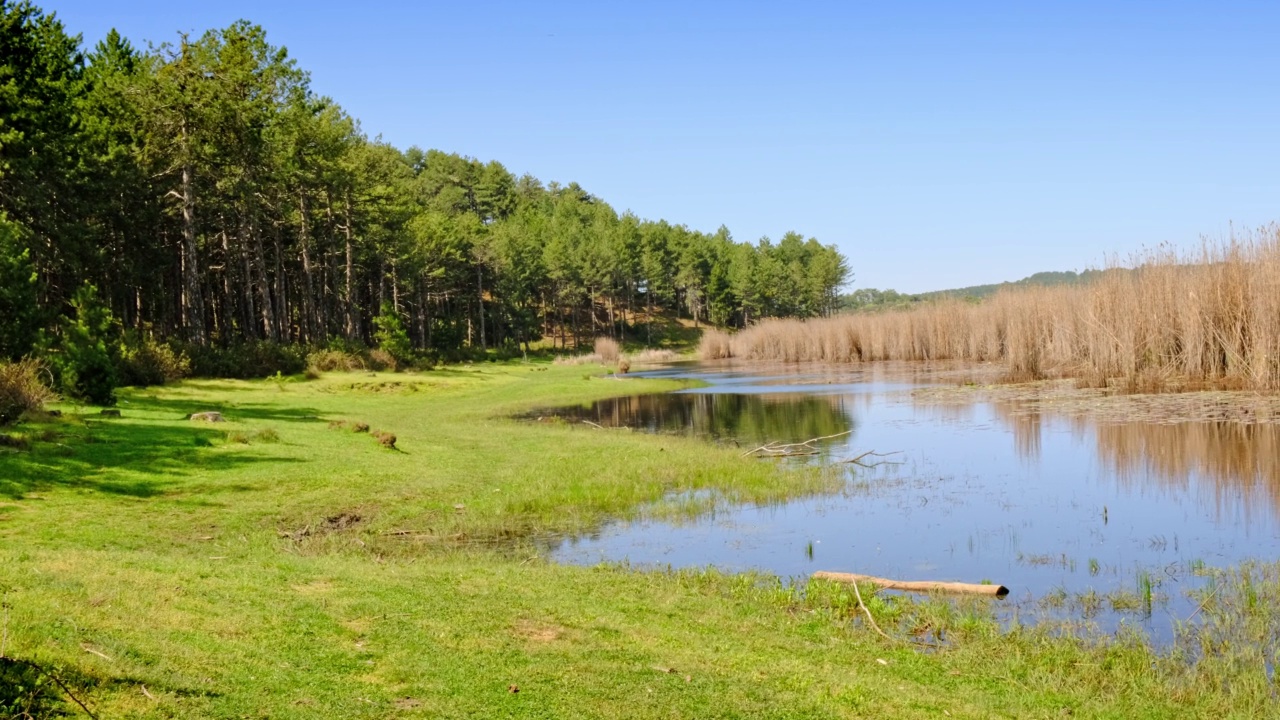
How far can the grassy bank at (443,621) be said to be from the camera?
719 centimetres

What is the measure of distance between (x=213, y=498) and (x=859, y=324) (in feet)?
187

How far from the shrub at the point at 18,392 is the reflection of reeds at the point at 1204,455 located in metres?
23.6

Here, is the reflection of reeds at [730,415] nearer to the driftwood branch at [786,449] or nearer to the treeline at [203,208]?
the driftwood branch at [786,449]

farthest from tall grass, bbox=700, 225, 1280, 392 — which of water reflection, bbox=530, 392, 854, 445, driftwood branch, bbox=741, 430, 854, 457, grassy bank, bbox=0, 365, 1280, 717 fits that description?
grassy bank, bbox=0, 365, 1280, 717

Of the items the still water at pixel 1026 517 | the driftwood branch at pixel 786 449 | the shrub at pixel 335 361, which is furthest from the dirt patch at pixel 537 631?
the shrub at pixel 335 361

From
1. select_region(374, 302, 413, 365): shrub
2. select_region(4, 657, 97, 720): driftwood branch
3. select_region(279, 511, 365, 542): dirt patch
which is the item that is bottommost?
select_region(279, 511, 365, 542): dirt patch

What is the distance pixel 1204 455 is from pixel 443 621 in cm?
1895

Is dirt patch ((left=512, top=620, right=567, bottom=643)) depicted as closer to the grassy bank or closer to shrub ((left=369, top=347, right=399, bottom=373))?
the grassy bank

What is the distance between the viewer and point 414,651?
8273 mm

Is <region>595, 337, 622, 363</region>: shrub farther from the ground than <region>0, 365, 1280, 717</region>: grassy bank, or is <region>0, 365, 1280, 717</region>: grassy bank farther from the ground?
<region>595, 337, 622, 363</region>: shrub

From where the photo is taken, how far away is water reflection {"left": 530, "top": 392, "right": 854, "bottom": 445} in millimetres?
30578

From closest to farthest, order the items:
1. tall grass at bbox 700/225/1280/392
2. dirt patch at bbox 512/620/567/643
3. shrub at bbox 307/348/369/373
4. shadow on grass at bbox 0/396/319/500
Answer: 1. dirt patch at bbox 512/620/567/643
2. shadow on grass at bbox 0/396/319/500
3. tall grass at bbox 700/225/1280/392
4. shrub at bbox 307/348/369/373

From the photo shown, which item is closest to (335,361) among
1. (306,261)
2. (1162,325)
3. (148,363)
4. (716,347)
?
(306,261)

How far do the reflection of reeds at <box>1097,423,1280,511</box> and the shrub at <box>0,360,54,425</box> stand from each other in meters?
23.6
